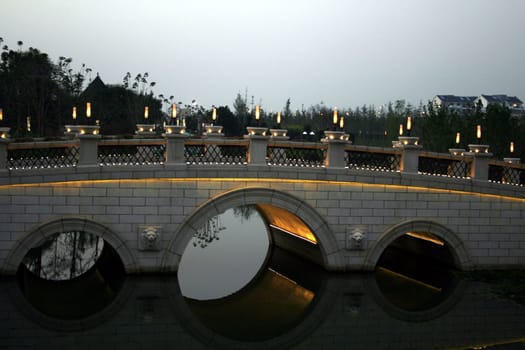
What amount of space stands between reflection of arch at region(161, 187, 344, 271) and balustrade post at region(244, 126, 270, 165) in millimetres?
768

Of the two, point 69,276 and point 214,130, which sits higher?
point 214,130

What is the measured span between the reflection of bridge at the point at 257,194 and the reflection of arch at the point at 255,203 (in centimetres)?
3

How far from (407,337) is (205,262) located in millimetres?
9062

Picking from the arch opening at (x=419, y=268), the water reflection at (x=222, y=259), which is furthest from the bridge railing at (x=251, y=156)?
the water reflection at (x=222, y=259)

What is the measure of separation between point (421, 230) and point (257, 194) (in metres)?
4.97

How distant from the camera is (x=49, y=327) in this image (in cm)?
1552

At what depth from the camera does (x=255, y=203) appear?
19.1 meters

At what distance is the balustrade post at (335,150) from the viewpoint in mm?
19312

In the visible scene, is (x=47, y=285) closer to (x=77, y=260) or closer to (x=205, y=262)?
(x=77, y=260)

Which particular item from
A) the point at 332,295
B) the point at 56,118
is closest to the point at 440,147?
the point at 56,118

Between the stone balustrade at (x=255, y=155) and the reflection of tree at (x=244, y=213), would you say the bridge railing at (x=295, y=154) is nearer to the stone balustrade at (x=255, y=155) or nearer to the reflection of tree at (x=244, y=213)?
the stone balustrade at (x=255, y=155)

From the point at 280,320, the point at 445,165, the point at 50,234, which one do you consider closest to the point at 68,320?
the point at 50,234

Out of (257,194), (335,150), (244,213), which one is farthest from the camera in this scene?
(244,213)

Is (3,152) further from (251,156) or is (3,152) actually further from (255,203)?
(255,203)
